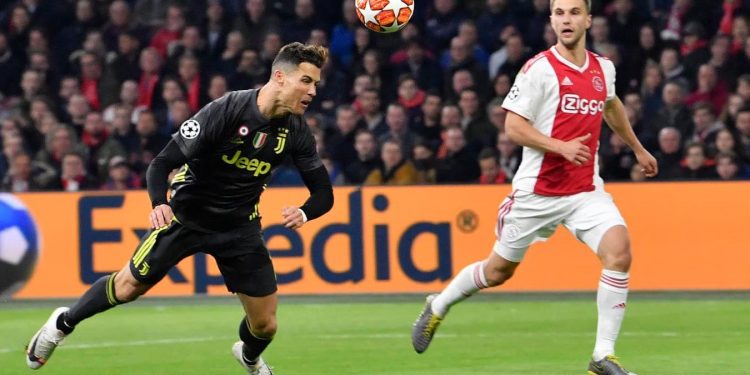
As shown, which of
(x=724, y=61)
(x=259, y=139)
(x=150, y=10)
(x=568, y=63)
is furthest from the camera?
(x=150, y=10)

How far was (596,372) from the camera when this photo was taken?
27.0ft

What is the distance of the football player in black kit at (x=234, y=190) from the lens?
7898mm

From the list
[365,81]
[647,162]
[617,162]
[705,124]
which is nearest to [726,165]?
[705,124]

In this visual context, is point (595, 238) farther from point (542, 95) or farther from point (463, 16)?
point (463, 16)

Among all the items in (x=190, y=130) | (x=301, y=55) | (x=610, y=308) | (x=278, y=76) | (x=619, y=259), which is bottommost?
(x=610, y=308)

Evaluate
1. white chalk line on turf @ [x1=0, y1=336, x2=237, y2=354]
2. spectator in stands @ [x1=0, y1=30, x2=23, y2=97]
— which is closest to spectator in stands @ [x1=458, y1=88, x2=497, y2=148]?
white chalk line on turf @ [x1=0, y1=336, x2=237, y2=354]

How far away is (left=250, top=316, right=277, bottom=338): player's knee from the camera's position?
832 centimetres

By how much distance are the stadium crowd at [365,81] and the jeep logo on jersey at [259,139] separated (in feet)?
22.4

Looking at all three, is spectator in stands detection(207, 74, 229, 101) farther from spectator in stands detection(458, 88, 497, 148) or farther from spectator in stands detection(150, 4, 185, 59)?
spectator in stands detection(458, 88, 497, 148)

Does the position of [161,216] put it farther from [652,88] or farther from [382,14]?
[652,88]

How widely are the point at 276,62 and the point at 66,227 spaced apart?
22.8 ft

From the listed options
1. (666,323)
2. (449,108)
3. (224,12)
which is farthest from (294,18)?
(666,323)

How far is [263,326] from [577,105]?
2142 mm

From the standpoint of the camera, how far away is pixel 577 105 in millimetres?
8547
